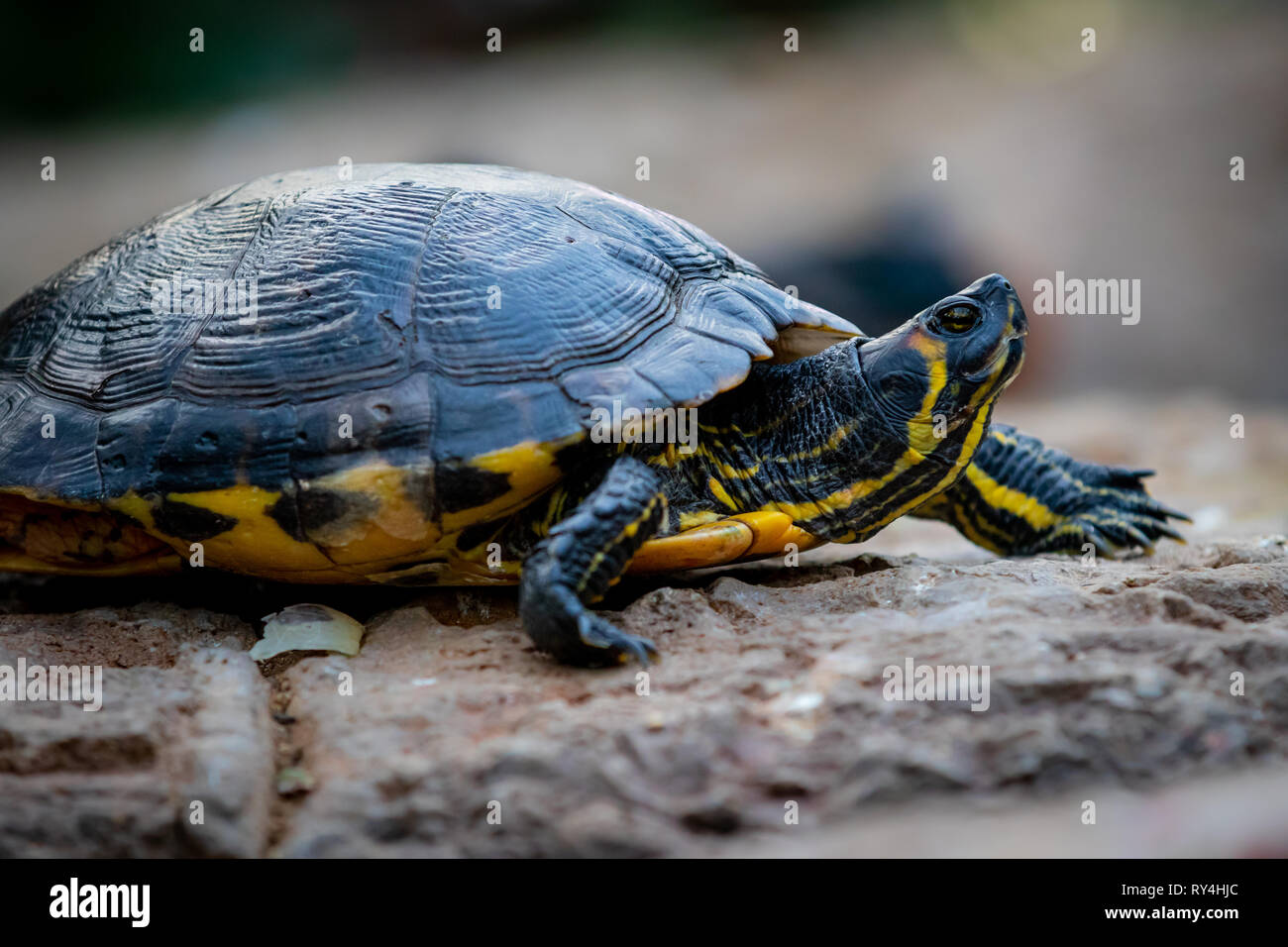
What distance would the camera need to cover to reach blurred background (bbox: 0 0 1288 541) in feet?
37.4

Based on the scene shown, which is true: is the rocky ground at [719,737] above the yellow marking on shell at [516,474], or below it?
below

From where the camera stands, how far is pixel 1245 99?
1296 centimetres

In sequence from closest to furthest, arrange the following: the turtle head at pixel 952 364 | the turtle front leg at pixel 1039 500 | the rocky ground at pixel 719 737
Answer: the rocky ground at pixel 719 737
the turtle head at pixel 952 364
the turtle front leg at pixel 1039 500

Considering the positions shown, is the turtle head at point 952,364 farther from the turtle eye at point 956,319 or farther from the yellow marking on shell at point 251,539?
the yellow marking on shell at point 251,539

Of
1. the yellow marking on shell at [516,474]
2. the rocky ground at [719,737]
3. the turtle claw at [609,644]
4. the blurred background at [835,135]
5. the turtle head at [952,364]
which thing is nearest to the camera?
the rocky ground at [719,737]

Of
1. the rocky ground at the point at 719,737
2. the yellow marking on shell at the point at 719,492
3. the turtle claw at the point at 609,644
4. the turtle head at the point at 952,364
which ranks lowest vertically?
the rocky ground at the point at 719,737

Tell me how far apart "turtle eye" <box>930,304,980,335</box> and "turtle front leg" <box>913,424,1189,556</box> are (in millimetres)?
1064

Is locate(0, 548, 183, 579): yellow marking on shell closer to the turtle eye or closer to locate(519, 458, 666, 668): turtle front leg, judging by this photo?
locate(519, 458, 666, 668): turtle front leg

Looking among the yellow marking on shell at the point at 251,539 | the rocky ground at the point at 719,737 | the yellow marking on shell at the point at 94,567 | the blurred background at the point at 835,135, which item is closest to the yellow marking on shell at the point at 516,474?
the rocky ground at the point at 719,737

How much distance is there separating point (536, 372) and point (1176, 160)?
12865 millimetres

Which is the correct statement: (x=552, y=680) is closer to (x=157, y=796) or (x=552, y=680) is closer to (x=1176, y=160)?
(x=157, y=796)

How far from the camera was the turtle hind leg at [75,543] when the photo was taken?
3.79 m

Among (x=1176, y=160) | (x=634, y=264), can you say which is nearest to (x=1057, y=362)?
(x=1176, y=160)
